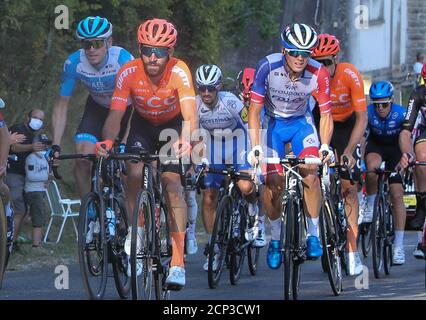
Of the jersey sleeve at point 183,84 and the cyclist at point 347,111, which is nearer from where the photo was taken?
the jersey sleeve at point 183,84

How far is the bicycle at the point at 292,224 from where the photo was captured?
10953 millimetres

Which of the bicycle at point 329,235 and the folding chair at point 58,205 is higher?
the folding chair at point 58,205

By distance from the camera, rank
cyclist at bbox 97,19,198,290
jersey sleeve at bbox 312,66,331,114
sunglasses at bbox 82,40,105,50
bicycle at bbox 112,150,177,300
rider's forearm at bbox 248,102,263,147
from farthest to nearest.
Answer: sunglasses at bbox 82,40,105,50 < jersey sleeve at bbox 312,66,331,114 < rider's forearm at bbox 248,102,263,147 < cyclist at bbox 97,19,198,290 < bicycle at bbox 112,150,177,300

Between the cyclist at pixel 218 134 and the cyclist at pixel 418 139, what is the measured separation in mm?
1649

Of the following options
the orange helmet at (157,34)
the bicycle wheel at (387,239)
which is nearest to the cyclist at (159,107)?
the orange helmet at (157,34)

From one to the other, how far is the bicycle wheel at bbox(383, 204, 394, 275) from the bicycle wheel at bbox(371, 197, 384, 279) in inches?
2.0

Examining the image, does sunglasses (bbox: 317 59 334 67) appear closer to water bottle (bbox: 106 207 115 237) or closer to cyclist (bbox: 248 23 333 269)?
cyclist (bbox: 248 23 333 269)

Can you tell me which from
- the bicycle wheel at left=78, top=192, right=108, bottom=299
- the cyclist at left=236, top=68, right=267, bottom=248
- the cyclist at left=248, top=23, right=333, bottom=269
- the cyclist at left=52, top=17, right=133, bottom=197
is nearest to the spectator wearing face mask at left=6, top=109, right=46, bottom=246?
the cyclist at left=236, top=68, right=267, bottom=248

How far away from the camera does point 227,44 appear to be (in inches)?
952

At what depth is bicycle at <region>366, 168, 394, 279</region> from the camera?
1377 cm

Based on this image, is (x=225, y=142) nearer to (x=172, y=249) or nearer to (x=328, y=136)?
(x=328, y=136)

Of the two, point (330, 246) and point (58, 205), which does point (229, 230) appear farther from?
point (58, 205)

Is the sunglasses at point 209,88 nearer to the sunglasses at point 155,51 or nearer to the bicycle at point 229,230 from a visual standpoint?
the bicycle at point 229,230
